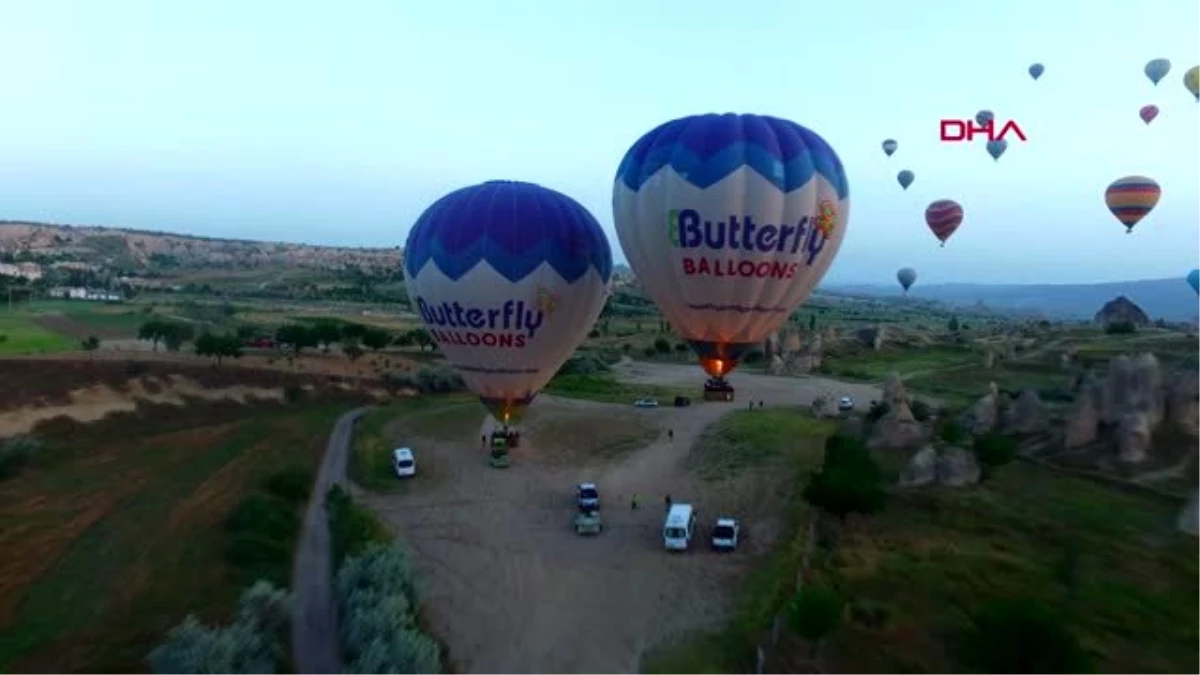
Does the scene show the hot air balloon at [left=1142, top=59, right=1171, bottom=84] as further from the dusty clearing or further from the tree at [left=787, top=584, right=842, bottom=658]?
the tree at [left=787, top=584, right=842, bottom=658]

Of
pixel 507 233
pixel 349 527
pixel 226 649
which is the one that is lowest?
pixel 349 527

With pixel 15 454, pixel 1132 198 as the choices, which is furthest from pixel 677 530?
pixel 1132 198

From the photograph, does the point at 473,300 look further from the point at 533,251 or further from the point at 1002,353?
the point at 1002,353

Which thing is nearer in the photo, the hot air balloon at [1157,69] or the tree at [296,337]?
the hot air balloon at [1157,69]

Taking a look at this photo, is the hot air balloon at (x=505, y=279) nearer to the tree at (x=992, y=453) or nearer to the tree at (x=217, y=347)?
the tree at (x=992, y=453)

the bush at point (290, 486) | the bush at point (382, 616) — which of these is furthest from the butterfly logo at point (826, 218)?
the bush at point (290, 486)

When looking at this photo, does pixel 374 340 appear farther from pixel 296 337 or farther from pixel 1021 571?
pixel 1021 571

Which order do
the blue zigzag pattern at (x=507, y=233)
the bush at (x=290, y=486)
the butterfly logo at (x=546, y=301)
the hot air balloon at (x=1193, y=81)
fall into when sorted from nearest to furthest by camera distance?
1. the blue zigzag pattern at (x=507, y=233)
2. the butterfly logo at (x=546, y=301)
3. the bush at (x=290, y=486)
4. the hot air balloon at (x=1193, y=81)
